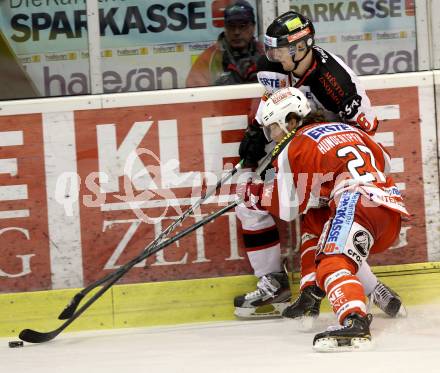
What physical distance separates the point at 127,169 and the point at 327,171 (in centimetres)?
106

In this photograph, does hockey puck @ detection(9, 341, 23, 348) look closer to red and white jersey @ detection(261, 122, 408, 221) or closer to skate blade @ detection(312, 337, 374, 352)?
red and white jersey @ detection(261, 122, 408, 221)

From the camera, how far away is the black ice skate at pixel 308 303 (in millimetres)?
4512

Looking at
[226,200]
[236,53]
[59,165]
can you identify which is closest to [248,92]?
[236,53]

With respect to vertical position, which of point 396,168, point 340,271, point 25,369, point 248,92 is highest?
point 248,92

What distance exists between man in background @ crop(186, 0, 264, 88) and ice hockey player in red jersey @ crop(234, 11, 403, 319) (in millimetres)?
186

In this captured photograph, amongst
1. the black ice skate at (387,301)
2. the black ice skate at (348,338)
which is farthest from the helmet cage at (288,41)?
the black ice skate at (348,338)

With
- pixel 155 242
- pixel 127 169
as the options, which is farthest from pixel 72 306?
pixel 127 169

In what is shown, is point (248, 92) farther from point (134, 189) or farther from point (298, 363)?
point (298, 363)

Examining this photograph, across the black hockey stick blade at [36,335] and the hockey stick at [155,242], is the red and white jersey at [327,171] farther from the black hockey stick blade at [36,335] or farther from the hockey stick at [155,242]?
the black hockey stick blade at [36,335]

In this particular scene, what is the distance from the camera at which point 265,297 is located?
187 inches

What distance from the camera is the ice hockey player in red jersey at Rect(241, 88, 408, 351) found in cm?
390

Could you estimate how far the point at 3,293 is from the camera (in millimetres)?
4852

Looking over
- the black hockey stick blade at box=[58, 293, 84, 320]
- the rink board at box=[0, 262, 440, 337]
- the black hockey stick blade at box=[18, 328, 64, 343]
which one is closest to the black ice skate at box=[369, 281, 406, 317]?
the rink board at box=[0, 262, 440, 337]

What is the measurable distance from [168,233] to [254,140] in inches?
22.7
